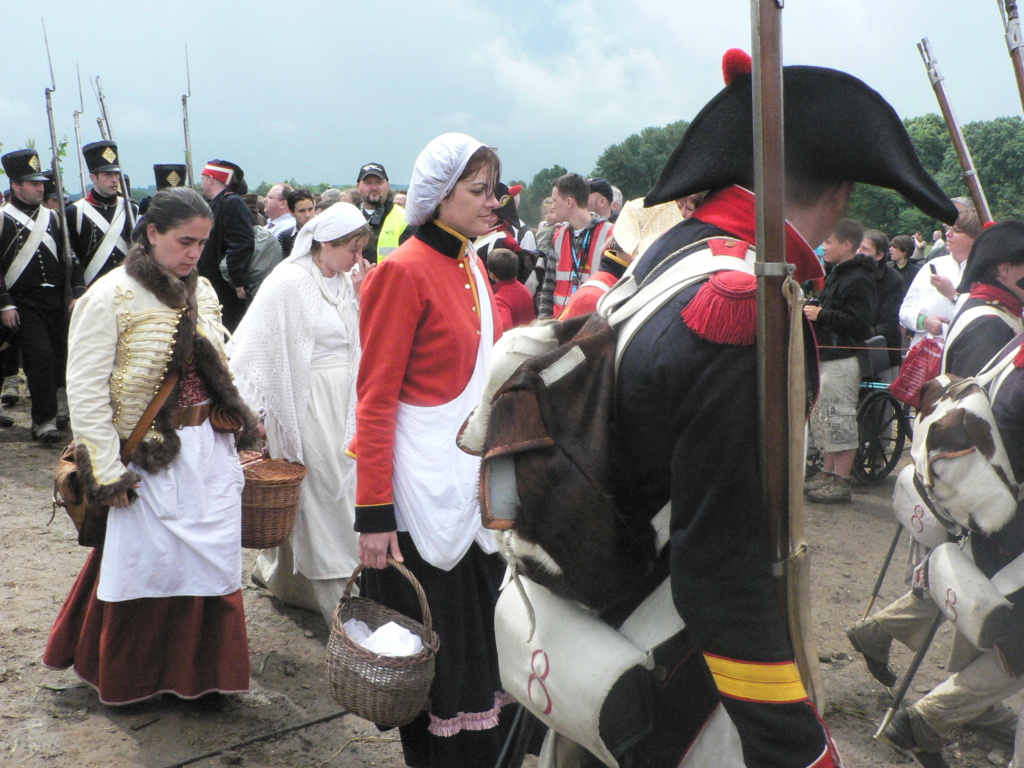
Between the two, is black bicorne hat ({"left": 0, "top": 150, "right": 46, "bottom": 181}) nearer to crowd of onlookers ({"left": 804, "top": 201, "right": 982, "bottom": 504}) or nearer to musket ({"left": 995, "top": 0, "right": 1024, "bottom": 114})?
crowd of onlookers ({"left": 804, "top": 201, "right": 982, "bottom": 504})

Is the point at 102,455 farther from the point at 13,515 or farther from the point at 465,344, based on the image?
the point at 13,515

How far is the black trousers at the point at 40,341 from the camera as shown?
311 inches

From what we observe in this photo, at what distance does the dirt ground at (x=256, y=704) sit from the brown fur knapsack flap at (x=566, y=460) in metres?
2.42

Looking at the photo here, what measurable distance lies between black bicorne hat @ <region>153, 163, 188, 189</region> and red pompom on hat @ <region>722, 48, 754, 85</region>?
818cm

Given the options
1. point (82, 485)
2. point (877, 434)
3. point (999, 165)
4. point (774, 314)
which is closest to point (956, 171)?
point (999, 165)

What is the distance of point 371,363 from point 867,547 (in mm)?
4506

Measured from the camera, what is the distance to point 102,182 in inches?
309

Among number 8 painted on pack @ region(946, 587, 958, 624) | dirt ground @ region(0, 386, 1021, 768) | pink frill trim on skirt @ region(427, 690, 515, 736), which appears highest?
number 8 painted on pack @ region(946, 587, 958, 624)

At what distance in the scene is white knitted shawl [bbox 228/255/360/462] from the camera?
14.3 ft

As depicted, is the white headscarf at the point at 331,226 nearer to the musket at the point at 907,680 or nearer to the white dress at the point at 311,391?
the white dress at the point at 311,391

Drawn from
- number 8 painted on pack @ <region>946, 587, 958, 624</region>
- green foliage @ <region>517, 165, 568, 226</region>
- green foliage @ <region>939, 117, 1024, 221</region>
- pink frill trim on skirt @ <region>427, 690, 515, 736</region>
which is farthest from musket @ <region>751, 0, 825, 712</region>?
green foliage @ <region>517, 165, 568, 226</region>

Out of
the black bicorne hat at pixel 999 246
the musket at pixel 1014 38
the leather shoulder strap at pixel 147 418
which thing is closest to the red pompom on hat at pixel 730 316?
the musket at pixel 1014 38

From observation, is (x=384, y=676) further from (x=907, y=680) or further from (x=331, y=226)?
(x=331, y=226)

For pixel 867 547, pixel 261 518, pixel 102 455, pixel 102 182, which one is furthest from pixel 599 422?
pixel 102 182
